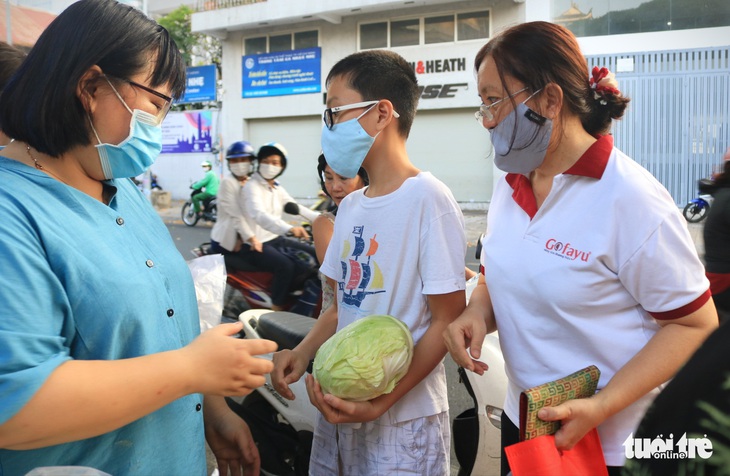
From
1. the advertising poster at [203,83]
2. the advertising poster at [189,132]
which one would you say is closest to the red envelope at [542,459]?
the advertising poster at [203,83]

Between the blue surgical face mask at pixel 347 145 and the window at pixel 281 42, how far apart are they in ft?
66.9

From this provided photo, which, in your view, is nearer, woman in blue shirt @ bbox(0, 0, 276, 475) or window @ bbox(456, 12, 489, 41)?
woman in blue shirt @ bbox(0, 0, 276, 475)

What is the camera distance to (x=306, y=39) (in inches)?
854

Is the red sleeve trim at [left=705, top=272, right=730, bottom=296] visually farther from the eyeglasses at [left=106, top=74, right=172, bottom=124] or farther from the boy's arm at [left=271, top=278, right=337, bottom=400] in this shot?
the eyeglasses at [left=106, top=74, right=172, bottom=124]

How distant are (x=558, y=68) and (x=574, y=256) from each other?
1.75 feet

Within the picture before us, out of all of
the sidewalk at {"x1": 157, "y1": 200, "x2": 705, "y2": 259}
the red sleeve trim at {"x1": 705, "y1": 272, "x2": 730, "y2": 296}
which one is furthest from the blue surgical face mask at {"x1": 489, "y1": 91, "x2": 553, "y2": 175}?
the sidewalk at {"x1": 157, "y1": 200, "x2": 705, "y2": 259}

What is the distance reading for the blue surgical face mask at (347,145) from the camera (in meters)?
2.05

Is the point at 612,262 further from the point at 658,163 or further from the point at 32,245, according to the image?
the point at 658,163

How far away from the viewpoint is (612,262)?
150cm

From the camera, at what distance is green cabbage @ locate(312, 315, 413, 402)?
168 centimetres

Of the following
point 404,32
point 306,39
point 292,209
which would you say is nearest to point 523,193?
point 292,209

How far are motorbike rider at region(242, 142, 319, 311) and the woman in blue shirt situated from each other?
3.78 metres

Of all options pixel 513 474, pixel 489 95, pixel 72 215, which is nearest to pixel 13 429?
pixel 72 215

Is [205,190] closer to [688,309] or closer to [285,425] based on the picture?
[285,425]
